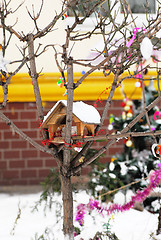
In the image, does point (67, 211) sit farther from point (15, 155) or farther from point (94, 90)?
point (15, 155)

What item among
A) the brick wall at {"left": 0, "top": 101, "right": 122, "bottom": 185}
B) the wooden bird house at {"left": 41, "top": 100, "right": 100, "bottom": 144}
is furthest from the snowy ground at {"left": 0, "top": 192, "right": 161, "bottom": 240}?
the brick wall at {"left": 0, "top": 101, "right": 122, "bottom": 185}

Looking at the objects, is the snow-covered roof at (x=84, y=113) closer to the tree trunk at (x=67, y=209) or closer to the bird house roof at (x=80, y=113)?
the bird house roof at (x=80, y=113)

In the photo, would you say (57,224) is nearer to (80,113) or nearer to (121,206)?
(121,206)

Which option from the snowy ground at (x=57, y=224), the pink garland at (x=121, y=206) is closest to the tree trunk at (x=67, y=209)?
the snowy ground at (x=57, y=224)

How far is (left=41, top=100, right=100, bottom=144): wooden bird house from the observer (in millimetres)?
1436

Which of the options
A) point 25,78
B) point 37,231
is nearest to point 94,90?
point 25,78

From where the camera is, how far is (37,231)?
84.2 inches

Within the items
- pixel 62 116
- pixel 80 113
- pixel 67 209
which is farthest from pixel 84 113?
pixel 67 209

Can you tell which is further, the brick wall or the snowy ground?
the brick wall

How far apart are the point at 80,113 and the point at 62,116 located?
0.12 metres

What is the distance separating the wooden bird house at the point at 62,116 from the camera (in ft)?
4.71

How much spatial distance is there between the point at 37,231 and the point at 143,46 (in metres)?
1.60

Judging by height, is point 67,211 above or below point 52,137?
below

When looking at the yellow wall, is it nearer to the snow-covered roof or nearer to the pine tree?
the pine tree
